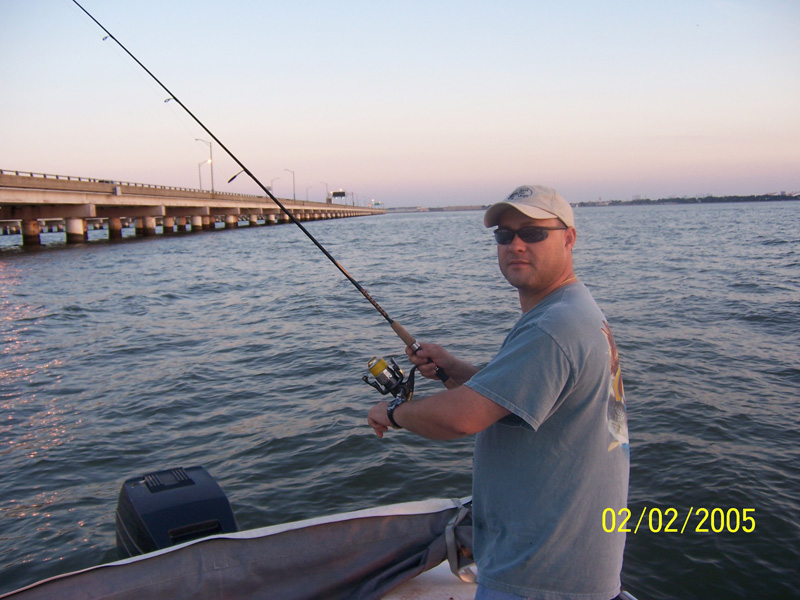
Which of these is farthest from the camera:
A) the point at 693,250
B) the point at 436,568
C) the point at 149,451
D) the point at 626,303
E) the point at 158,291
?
the point at 693,250

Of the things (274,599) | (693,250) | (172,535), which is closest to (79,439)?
(172,535)

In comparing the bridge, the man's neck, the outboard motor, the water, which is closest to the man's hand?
the man's neck

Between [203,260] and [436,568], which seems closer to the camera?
[436,568]

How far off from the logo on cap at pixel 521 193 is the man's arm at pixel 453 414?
0.66m

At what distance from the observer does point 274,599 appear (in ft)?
9.02

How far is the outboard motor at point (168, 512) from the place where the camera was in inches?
124

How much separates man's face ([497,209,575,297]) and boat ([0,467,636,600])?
4.03 ft

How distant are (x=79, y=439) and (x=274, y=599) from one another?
5.19 m

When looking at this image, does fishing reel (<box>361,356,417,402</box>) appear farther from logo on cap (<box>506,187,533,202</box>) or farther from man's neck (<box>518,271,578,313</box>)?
logo on cap (<box>506,187,533,202</box>)

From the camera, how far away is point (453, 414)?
1.79 metres

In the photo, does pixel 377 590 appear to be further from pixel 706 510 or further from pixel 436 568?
pixel 706 510

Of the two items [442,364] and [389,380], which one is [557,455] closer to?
[442,364]

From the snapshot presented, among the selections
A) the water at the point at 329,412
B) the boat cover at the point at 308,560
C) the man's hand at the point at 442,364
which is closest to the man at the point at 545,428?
the man's hand at the point at 442,364
